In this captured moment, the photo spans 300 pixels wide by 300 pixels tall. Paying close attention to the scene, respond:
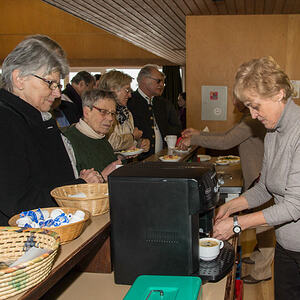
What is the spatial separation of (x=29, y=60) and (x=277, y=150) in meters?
1.21

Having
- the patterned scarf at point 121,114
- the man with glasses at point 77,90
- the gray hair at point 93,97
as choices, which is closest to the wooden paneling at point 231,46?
the man with glasses at point 77,90

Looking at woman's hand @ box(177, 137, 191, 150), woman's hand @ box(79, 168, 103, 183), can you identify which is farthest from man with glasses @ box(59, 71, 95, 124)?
woman's hand @ box(79, 168, 103, 183)

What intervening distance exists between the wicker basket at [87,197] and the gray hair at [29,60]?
19.3 inches

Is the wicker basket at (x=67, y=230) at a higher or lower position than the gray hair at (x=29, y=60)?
lower

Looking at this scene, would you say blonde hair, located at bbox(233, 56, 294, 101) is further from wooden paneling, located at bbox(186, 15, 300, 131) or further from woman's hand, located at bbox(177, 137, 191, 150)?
wooden paneling, located at bbox(186, 15, 300, 131)

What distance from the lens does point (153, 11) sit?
15.2 feet

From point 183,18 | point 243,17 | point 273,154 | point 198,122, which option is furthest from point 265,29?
point 273,154

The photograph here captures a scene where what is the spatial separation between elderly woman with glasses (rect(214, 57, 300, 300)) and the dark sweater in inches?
40.5

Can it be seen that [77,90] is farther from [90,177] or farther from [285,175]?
[285,175]

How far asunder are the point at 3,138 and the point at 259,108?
115 cm

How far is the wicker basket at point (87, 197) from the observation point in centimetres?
146

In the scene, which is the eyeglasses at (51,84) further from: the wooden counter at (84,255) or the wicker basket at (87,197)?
the wooden counter at (84,255)

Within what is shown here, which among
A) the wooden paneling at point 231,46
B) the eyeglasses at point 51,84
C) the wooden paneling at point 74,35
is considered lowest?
the eyeglasses at point 51,84

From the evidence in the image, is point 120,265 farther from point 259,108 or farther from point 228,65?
point 228,65
